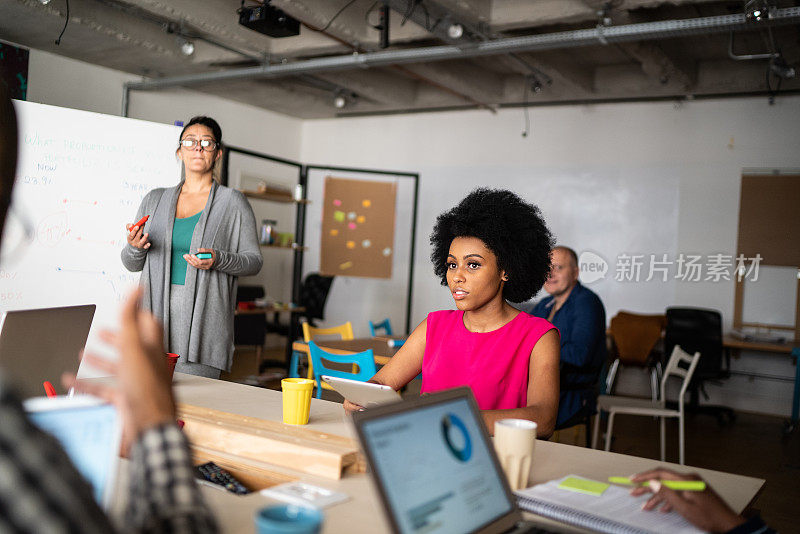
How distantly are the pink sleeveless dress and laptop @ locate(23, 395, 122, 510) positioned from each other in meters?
1.30

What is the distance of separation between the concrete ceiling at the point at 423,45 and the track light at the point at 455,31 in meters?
0.06

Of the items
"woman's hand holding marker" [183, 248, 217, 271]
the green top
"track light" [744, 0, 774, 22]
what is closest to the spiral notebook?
"woman's hand holding marker" [183, 248, 217, 271]

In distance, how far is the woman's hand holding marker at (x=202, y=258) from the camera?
2.60 m

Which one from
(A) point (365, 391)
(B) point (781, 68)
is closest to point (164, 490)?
(A) point (365, 391)

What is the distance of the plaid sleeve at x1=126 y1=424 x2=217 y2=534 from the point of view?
65 cm

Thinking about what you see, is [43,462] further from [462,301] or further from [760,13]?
[760,13]

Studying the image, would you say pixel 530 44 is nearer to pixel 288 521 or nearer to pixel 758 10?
pixel 758 10

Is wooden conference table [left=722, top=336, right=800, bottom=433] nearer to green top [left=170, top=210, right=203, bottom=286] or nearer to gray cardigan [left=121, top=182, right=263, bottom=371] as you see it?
gray cardigan [left=121, top=182, right=263, bottom=371]

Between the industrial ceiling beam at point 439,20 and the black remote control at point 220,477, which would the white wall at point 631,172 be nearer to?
the industrial ceiling beam at point 439,20

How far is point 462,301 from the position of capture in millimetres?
2117

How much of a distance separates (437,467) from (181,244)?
2.07 metres

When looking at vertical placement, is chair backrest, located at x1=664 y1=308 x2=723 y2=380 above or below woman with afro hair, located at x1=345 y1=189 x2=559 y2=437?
below

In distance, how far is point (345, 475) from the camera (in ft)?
4.41

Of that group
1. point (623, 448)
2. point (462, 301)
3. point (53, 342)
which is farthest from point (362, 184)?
point (53, 342)
